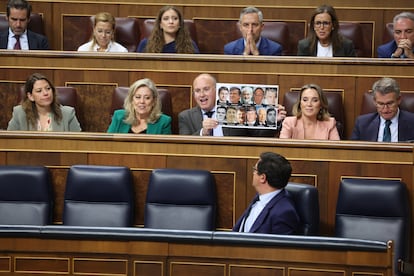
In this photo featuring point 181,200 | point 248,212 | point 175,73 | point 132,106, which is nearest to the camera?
point 248,212

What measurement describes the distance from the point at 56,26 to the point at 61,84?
77cm

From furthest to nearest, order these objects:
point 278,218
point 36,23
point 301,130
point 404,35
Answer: point 36,23, point 404,35, point 301,130, point 278,218

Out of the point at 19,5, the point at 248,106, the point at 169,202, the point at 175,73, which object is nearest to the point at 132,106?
the point at 175,73

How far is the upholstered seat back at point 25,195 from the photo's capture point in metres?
3.24

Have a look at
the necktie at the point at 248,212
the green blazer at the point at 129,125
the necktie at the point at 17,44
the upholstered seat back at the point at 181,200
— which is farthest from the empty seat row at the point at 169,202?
the necktie at the point at 17,44

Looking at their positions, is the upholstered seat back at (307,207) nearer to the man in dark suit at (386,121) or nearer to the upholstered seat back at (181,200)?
the upholstered seat back at (181,200)

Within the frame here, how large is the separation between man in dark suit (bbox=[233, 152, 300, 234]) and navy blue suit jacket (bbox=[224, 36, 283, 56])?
4.42 ft

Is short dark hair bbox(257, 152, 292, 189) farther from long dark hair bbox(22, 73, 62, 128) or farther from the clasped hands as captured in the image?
the clasped hands

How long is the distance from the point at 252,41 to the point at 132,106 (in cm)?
81

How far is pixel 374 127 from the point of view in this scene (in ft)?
11.8

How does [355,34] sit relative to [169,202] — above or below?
above

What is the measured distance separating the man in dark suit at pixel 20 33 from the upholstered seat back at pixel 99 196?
1.37 meters

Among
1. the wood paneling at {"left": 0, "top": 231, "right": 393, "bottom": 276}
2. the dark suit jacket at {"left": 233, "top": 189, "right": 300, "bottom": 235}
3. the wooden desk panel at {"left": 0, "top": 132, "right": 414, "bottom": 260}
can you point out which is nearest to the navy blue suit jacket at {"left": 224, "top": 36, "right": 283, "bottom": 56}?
the wooden desk panel at {"left": 0, "top": 132, "right": 414, "bottom": 260}

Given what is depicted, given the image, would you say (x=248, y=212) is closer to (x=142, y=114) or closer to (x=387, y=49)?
(x=142, y=114)
